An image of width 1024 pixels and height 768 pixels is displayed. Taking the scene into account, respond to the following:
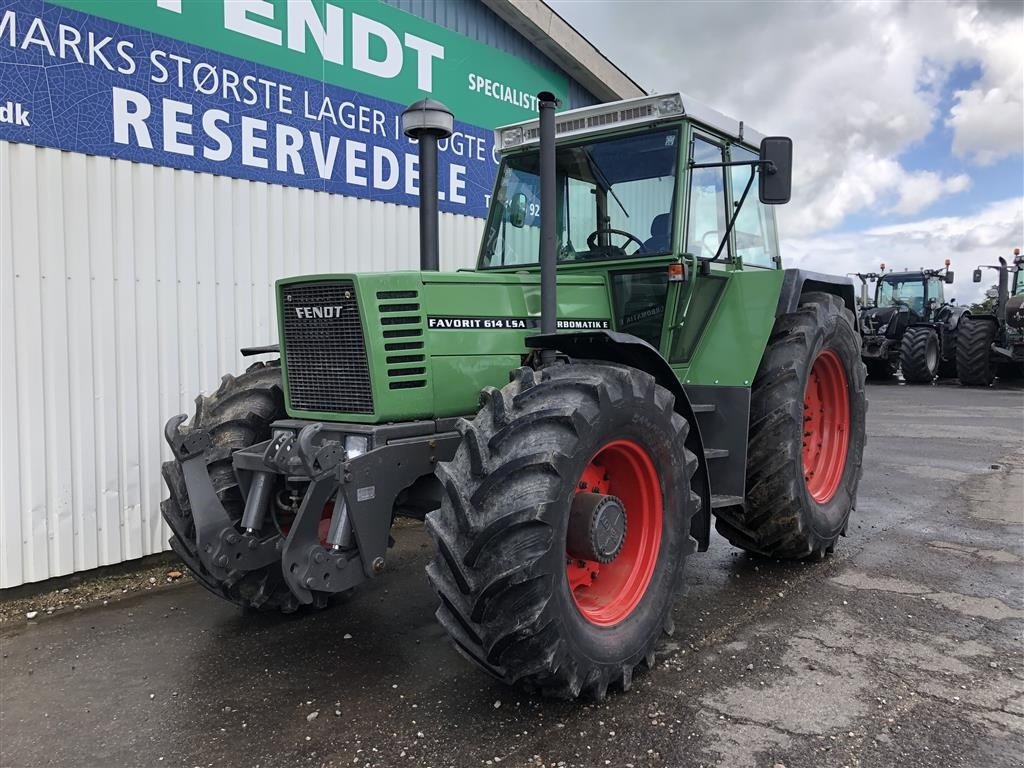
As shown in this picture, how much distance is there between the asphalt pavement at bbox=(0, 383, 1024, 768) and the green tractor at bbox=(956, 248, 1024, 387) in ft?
44.7

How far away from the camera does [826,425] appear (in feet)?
17.7

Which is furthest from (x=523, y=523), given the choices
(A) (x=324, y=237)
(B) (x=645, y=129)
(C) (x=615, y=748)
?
(A) (x=324, y=237)

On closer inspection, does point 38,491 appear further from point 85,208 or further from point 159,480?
point 85,208

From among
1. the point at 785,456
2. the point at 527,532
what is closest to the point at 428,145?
the point at 527,532

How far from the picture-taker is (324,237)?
19.9 ft

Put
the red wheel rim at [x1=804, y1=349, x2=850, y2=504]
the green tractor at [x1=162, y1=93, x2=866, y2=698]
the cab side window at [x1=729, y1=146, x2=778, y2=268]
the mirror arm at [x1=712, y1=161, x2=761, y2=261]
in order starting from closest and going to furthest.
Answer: the green tractor at [x1=162, y1=93, x2=866, y2=698]
the mirror arm at [x1=712, y1=161, x2=761, y2=261]
the cab side window at [x1=729, y1=146, x2=778, y2=268]
the red wheel rim at [x1=804, y1=349, x2=850, y2=504]

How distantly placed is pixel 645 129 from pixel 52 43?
11.3 feet

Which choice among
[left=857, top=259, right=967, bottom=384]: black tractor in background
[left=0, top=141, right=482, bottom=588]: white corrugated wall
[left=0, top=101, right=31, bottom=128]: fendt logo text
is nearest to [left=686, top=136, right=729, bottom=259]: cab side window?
[left=0, top=141, right=482, bottom=588]: white corrugated wall

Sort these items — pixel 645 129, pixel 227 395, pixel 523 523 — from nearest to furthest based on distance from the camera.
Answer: pixel 523 523, pixel 227 395, pixel 645 129

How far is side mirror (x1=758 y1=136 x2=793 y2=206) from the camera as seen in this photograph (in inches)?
162

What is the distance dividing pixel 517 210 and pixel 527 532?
260cm

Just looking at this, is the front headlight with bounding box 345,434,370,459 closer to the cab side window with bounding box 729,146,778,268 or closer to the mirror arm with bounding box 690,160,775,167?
the mirror arm with bounding box 690,160,775,167

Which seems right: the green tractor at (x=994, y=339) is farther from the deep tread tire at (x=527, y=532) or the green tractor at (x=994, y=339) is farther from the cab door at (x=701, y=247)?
the deep tread tire at (x=527, y=532)

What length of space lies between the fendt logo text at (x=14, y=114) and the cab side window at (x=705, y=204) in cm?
373
